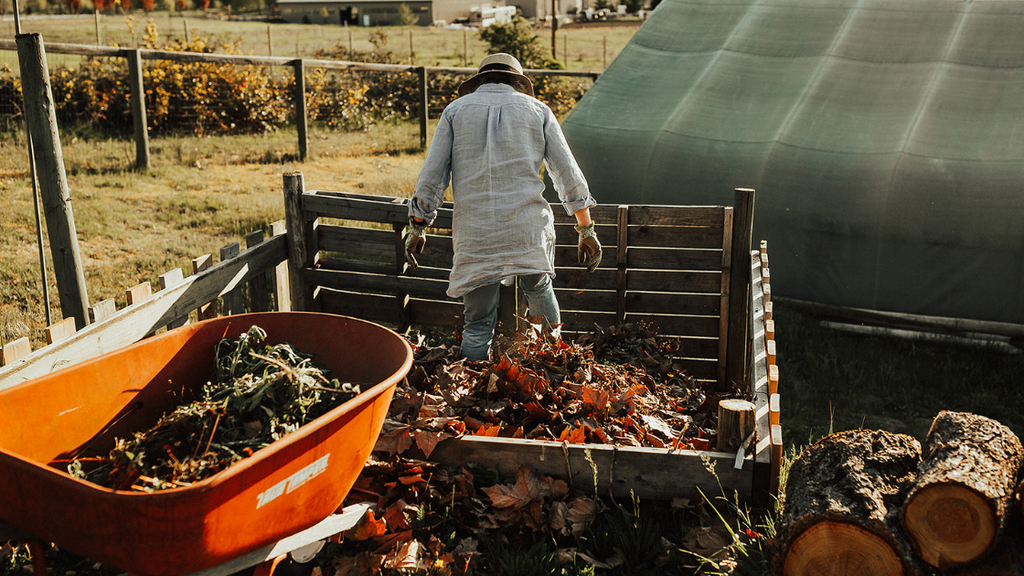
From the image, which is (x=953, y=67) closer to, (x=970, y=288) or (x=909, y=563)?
(x=970, y=288)

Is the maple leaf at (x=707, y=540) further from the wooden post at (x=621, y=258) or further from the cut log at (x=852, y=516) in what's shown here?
the wooden post at (x=621, y=258)

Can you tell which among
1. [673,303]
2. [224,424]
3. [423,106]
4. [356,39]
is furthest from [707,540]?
[356,39]

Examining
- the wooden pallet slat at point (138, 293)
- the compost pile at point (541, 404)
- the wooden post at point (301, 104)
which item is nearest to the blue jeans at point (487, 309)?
the compost pile at point (541, 404)

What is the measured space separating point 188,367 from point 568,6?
6098 cm

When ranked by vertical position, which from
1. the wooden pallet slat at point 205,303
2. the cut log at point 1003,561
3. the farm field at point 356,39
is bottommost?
the cut log at point 1003,561

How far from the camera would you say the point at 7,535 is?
2619 mm

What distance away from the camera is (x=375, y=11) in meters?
54.8

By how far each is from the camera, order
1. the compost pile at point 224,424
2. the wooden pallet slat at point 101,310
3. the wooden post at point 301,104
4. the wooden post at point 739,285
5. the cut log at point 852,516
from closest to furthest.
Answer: the compost pile at point 224,424 < the cut log at point 852,516 < the wooden pallet slat at point 101,310 < the wooden post at point 739,285 < the wooden post at point 301,104

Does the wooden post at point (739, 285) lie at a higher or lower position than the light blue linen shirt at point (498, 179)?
lower

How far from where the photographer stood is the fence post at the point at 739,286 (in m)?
5.42

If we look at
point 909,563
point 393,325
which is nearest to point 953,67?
point 393,325

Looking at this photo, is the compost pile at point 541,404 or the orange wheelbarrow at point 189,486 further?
the compost pile at point 541,404

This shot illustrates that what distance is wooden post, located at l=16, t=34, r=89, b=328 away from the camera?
394 centimetres

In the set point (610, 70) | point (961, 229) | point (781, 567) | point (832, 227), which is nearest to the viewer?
point (781, 567)
